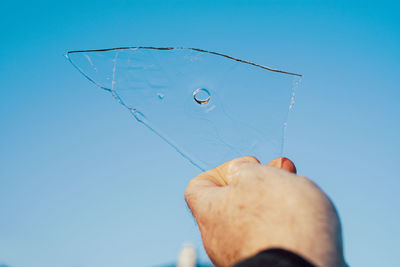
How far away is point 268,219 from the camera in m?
1.43

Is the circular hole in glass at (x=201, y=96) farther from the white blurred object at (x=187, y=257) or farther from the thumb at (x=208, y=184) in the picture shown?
the white blurred object at (x=187, y=257)

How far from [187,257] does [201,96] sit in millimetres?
46579

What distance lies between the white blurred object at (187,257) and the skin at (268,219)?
155 ft

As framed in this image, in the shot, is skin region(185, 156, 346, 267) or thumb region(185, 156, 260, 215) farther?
thumb region(185, 156, 260, 215)

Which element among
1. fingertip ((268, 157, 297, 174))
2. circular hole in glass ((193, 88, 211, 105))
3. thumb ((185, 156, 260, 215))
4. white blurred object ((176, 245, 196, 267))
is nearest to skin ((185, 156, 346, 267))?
thumb ((185, 156, 260, 215))

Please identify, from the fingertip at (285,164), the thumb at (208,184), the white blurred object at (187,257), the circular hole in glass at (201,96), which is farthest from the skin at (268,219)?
the white blurred object at (187,257)

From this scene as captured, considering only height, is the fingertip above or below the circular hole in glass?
below

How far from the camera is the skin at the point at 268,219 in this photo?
1316 mm

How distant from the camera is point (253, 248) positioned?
1.39m

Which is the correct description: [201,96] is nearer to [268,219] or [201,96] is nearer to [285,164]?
[285,164]

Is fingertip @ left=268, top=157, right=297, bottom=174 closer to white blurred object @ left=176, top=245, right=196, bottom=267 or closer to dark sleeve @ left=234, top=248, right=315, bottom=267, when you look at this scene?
dark sleeve @ left=234, top=248, right=315, bottom=267

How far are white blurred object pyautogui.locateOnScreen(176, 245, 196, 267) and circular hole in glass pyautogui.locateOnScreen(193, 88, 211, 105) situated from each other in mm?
45921

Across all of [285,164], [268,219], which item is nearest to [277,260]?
[268,219]

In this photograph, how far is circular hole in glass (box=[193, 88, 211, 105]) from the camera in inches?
145
